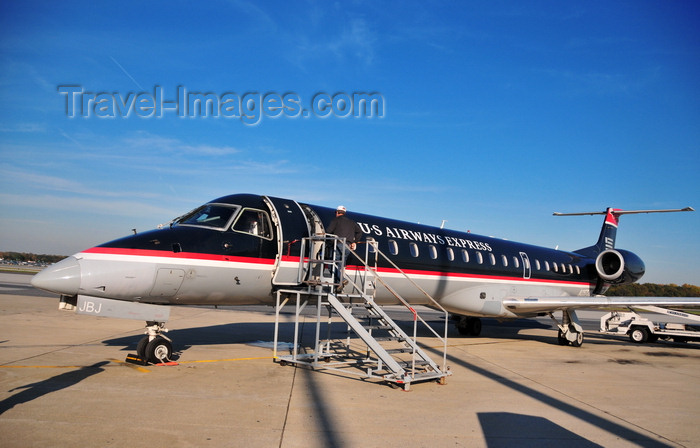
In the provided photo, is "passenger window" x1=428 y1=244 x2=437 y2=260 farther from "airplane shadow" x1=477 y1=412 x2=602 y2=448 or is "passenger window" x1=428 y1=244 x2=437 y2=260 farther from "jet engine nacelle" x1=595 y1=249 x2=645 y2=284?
"jet engine nacelle" x1=595 y1=249 x2=645 y2=284

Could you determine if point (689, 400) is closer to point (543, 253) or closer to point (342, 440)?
point (342, 440)

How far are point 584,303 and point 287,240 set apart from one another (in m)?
10.3

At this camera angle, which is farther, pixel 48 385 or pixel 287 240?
pixel 287 240

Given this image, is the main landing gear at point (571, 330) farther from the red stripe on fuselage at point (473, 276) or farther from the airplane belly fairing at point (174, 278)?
the airplane belly fairing at point (174, 278)

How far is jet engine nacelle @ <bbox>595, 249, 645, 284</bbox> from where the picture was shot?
21141 mm

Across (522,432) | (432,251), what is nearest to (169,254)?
(522,432)

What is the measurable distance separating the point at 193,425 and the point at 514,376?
7.23 meters

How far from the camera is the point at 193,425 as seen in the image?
20.9 ft

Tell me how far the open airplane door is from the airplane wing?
29.4 feet

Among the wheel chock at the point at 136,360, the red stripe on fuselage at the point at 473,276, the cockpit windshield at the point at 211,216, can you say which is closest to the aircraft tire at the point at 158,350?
A: the wheel chock at the point at 136,360

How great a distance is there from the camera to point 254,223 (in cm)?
1112

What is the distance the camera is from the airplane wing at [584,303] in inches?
624

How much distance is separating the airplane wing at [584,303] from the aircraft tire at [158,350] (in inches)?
449

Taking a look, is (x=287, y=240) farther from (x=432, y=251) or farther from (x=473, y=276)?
(x=473, y=276)
